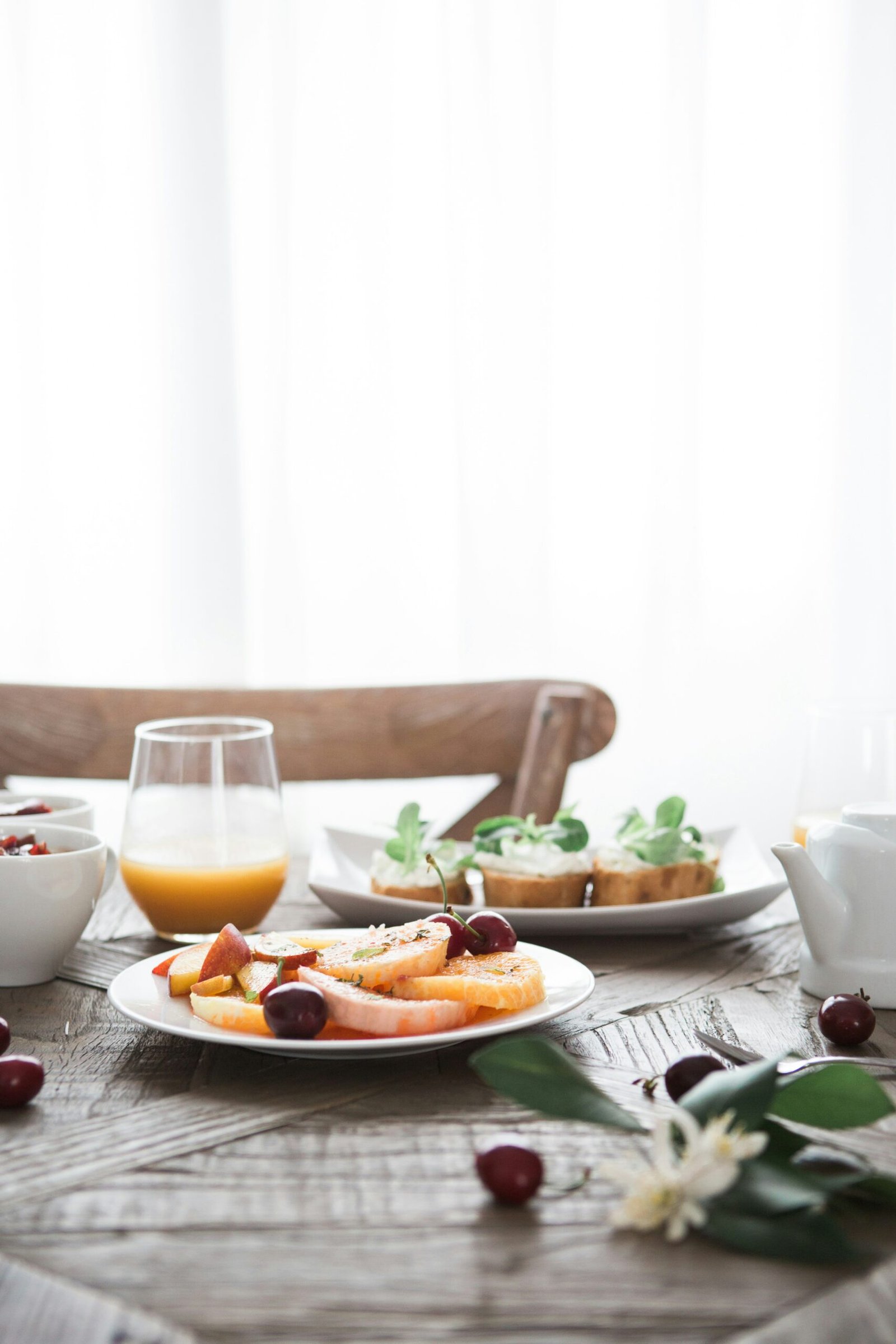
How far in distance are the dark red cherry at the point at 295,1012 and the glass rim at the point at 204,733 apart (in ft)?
1.17

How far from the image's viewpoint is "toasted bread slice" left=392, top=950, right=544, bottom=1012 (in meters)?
0.77

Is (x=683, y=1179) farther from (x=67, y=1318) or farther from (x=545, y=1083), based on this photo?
(x=67, y=1318)

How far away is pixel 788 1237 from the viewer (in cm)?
52

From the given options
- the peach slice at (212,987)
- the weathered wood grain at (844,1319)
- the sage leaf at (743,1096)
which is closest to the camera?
the weathered wood grain at (844,1319)

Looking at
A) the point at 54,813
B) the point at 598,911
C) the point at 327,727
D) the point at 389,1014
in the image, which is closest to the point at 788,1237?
the point at 389,1014

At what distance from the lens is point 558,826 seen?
1.13 meters

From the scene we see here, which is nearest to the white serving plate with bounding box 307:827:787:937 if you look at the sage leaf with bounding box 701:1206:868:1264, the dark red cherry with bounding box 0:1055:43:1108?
the dark red cherry with bounding box 0:1055:43:1108

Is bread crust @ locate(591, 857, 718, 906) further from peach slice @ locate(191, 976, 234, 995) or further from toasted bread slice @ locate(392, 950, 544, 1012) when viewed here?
peach slice @ locate(191, 976, 234, 995)

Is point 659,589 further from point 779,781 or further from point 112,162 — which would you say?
point 112,162

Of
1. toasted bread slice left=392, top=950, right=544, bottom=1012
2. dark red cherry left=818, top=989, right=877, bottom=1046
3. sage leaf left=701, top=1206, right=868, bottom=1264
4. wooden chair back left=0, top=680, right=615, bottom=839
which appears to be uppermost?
sage leaf left=701, top=1206, right=868, bottom=1264

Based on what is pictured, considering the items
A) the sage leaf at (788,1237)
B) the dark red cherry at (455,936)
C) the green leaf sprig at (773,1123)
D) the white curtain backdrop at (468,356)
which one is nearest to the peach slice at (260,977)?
the dark red cherry at (455,936)

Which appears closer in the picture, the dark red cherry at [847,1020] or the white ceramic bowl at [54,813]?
the dark red cherry at [847,1020]

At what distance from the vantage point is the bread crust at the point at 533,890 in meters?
1.11

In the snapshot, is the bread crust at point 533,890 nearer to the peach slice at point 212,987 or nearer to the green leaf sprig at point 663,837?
the green leaf sprig at point 663,837
